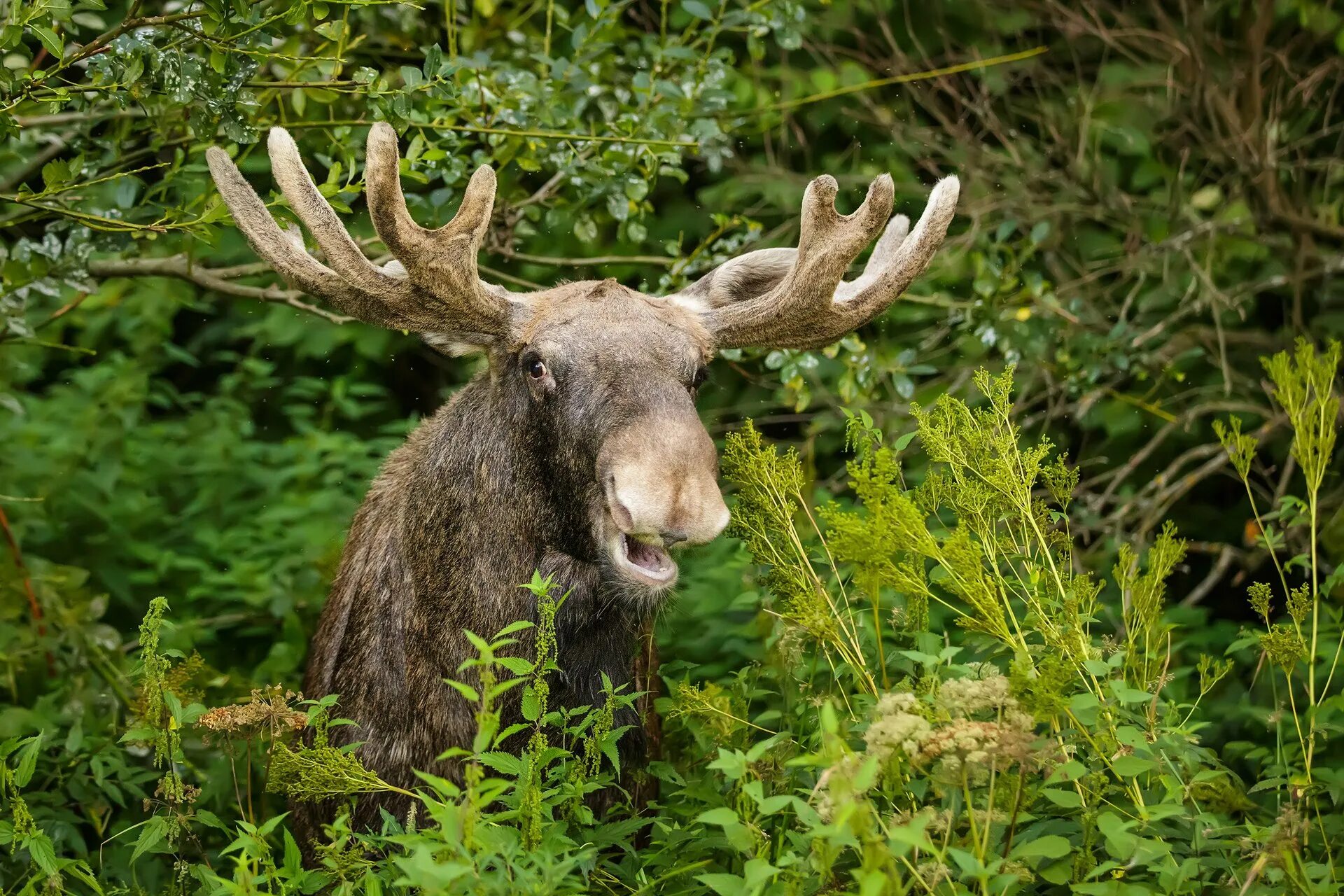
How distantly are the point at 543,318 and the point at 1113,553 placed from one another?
2802 mm

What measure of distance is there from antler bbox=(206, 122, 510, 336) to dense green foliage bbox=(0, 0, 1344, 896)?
0.15 m

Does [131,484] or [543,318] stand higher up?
[543,318]

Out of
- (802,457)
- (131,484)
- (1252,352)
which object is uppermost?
(1252,352)

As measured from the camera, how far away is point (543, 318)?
3.93m

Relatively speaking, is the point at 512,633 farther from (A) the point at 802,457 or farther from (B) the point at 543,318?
(A) the point at 802,457

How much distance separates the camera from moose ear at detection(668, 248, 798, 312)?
14.5ft

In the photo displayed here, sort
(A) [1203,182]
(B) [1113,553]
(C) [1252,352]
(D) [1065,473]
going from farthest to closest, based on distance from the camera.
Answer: (A) [1203,182]
(C) [1252,352]
(B) [1113,553]
(D) [1065,473]

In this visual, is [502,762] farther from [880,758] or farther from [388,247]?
[388,247]

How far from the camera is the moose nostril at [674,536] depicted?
333cm

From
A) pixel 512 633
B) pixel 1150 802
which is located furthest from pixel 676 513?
pixel 1150 802

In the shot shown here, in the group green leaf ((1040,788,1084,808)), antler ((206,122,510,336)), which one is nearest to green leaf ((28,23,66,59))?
antler ((206,122,510,336))

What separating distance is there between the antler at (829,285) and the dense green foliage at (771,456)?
0.39 metres

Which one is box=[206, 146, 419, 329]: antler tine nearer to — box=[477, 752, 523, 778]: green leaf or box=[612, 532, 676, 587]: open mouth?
box=[612, 532, 676, 587]: open mouth

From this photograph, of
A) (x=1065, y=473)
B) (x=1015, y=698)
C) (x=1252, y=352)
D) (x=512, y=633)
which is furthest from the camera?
(x=1252, y=352)
